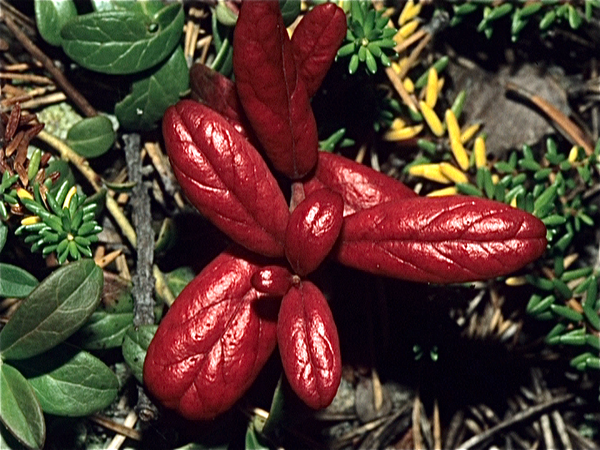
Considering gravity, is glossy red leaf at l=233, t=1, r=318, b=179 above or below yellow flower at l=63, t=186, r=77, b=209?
above

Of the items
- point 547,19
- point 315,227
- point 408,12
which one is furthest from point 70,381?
point 547,19

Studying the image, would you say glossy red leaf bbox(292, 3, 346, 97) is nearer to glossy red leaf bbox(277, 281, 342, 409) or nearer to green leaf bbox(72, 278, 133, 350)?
glossy red leaf bbox(277, 281, 342, 409)

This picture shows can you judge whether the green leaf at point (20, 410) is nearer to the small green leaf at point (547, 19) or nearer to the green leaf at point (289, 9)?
the green leaf at point (289, 9)

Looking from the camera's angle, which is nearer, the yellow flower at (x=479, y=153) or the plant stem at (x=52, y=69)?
the plant stem at (x=52, y=69)

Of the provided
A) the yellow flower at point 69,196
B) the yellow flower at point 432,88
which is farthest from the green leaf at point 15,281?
the yellow flower at point 432,88

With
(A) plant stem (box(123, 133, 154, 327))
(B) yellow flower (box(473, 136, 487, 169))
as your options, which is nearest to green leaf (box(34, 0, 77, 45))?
(A) plant stem (box(123, 133, 154, 327))

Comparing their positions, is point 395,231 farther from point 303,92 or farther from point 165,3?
point 165,3

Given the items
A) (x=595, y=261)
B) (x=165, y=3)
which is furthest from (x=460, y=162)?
(x=165, y=3)
